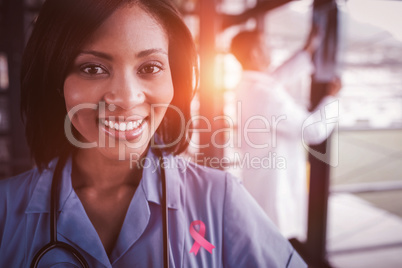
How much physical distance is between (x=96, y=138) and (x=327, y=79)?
Answer: 1.10m

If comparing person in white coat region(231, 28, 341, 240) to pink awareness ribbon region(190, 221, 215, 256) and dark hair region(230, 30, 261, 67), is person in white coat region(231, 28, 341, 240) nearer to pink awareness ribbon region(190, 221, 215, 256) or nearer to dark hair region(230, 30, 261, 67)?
dark hair region(230, 30, 261, 67)

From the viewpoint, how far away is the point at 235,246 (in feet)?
2.40

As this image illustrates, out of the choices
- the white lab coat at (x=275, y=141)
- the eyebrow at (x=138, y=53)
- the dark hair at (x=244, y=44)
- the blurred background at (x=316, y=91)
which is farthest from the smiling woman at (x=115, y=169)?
the dark hair at (x=244, y=44)

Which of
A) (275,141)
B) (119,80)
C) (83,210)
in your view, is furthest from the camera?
(275,141)

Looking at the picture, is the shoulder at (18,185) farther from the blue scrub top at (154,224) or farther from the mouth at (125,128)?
the mouth at (125,128)

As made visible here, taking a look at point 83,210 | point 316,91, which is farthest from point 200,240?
point 316,91

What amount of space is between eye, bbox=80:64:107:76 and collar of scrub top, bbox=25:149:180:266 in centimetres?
27

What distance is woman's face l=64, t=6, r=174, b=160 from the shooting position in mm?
600

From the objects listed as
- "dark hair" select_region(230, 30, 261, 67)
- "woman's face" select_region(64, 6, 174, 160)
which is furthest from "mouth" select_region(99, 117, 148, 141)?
"dark hair" select_region(230, 30, 261, 67)

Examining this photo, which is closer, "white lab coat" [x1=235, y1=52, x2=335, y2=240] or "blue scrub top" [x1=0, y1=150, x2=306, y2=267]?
"blue scrub top" [x1=0, y1=150, x2=306, y2=267]

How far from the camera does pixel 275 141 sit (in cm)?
153

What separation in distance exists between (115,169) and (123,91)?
0.27 meters

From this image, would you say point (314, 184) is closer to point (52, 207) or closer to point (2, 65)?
point (52, 207)

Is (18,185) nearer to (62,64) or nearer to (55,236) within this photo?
(55,236)
